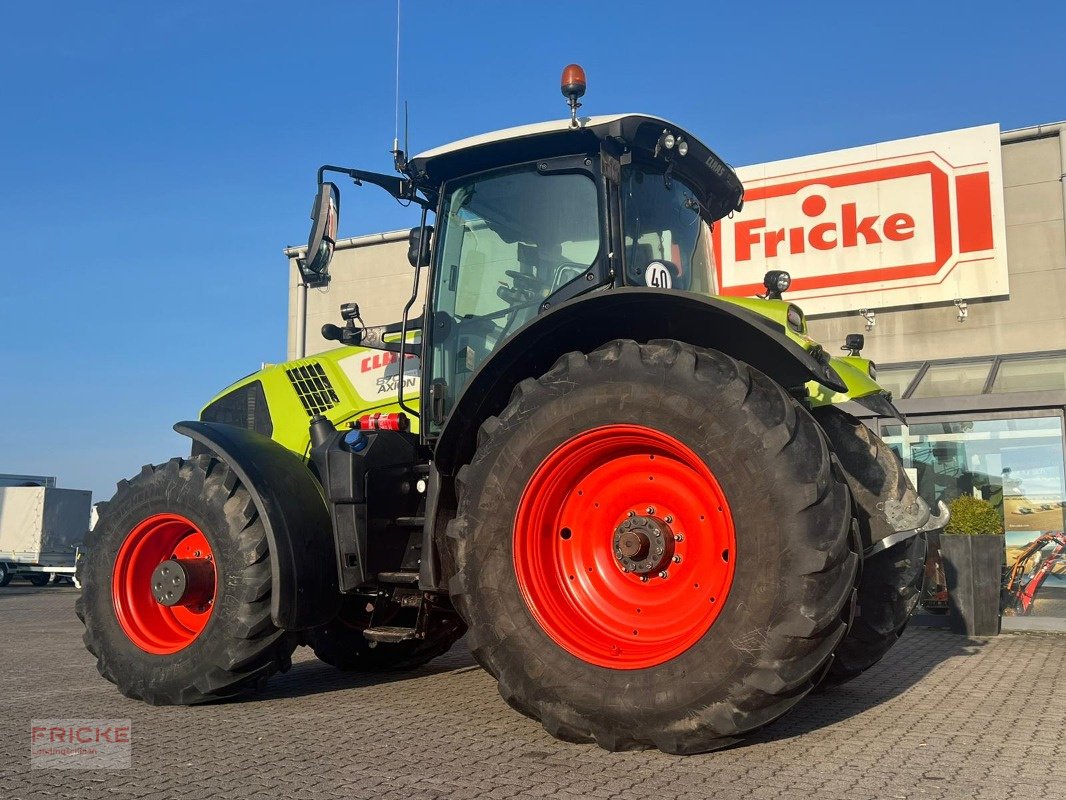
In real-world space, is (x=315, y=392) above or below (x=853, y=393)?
above

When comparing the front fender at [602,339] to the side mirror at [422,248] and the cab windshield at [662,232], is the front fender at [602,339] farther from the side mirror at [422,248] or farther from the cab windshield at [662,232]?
the side mirror at [422,248]

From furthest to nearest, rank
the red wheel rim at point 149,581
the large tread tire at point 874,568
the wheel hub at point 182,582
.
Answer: the red wheel rim at point 149,581
the wheel hub at point 182,582
the large tread tire at point 874,568

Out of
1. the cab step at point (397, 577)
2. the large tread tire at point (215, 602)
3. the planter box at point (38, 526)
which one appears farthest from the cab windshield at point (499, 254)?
the planter box at point (38, 526)

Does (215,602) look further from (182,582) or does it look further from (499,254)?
(499,254)

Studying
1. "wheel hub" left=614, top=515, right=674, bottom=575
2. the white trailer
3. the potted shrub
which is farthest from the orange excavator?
the white trailer

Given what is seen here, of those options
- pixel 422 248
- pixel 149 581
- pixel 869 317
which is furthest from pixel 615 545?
pixel 869 317

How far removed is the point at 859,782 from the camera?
3.24 m

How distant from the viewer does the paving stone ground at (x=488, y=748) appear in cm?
321

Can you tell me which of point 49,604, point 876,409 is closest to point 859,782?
point 876,409

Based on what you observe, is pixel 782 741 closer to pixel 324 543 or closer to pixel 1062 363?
pixel 324 543

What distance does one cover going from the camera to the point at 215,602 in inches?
187

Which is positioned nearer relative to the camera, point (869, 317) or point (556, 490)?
point (556, 490)

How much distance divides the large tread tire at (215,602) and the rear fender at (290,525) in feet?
0.35

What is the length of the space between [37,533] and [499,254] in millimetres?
22148
